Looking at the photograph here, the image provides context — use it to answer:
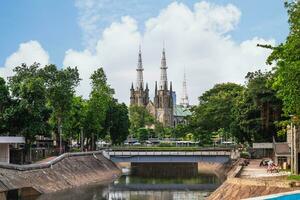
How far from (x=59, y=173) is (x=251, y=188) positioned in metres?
35.8

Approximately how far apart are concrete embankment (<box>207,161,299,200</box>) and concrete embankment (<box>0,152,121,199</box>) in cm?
2257

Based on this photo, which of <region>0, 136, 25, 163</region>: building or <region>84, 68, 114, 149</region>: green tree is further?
<region>84, 68, 114, 149</region>: green tree

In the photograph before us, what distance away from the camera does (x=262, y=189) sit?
46312 mm

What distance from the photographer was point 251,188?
47688 millimetres

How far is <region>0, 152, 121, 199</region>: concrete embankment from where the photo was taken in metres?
62.1

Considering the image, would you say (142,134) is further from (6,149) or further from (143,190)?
(143,190)

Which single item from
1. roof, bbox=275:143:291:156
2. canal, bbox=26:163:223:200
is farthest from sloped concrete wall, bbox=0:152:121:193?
roof, bbox=275:143:291:156

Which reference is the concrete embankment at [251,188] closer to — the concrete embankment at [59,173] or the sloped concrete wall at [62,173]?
the concrete embankment at [59,173]

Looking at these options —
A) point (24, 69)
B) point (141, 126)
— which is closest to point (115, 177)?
point (24, 69)

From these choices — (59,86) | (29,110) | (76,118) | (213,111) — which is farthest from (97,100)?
(213,111)

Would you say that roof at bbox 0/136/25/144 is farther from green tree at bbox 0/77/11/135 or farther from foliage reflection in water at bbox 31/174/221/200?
foliage reflection in water at bbox 31/174/221/200

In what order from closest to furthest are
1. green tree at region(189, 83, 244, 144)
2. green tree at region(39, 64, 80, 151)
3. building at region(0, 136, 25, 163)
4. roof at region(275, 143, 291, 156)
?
roof at region(275, 143, 291, 156), building at region(0, 136, 25, 163), green tree at region(39, 64, 80, 151), green tree at region(189, 83, 244, 144)

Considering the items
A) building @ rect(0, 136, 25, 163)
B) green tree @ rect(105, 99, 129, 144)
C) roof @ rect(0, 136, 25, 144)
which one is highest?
green tree @ rect(105, 99, 129, 144)

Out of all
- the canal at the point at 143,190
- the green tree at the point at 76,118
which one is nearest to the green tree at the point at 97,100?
the green tree at the point at 76,118
